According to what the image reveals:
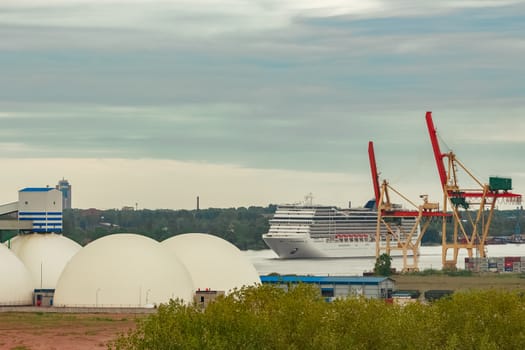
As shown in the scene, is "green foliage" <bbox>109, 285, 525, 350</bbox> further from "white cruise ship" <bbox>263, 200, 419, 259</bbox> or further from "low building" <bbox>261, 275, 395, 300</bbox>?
"white cruise ship" <bbox>263, 200, 419, 259</bbox>

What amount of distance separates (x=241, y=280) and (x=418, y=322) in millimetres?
29678

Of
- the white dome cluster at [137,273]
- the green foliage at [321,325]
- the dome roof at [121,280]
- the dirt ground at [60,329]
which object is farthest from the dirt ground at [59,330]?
the green foliage at [321,325]

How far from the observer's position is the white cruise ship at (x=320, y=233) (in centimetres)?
16450

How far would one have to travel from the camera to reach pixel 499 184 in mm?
120938

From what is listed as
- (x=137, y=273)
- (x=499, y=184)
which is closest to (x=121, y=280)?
(x=137, y=273)

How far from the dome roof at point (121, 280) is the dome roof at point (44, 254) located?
709cm

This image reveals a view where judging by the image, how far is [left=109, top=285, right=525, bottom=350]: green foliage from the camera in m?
36.5

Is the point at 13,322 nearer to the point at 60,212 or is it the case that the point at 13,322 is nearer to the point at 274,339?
the point at 60,212

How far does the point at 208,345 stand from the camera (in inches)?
1379

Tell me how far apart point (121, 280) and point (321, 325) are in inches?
1049

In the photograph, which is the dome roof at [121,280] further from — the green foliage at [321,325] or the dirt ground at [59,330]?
the green foliage at [321,325]

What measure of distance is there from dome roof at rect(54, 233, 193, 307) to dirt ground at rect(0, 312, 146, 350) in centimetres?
174

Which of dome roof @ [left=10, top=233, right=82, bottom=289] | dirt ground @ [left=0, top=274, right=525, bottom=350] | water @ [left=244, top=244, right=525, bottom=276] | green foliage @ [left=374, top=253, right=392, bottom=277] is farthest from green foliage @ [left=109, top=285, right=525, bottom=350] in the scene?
water @ [left=244, top=244, right=525, bottom=276]

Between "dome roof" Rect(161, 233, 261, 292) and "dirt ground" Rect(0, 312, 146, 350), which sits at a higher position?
"dome roof" Rect(161, 233, 261, 292)
